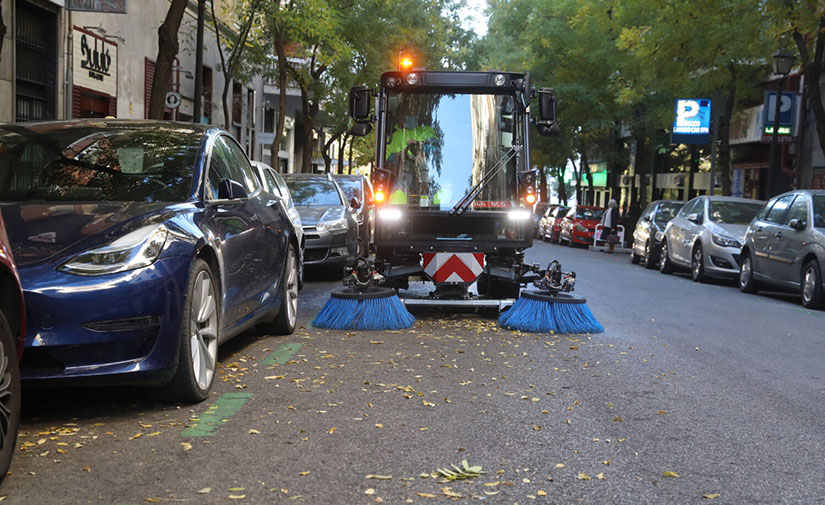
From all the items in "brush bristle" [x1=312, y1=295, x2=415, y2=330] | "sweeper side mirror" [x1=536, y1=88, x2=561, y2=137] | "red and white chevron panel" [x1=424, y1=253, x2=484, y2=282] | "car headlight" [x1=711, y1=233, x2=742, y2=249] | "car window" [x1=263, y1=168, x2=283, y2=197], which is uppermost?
"sweeper side mirror" [x1=536, y1=88, x2=561, y2=137]

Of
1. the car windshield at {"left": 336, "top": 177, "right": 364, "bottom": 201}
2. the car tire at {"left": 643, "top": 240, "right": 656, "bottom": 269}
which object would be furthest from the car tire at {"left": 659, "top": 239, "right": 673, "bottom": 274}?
the car windshield at {"left": 336, "top": 177, "right": 364, "bottom": 201}

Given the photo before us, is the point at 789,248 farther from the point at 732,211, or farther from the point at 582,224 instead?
the point at 582,224

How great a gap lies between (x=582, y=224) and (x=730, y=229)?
1936 centimetres

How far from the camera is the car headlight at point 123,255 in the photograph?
5.39m

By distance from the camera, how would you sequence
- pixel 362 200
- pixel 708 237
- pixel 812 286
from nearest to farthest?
pixel 812 286, pixel 708 237, pixel 362 200

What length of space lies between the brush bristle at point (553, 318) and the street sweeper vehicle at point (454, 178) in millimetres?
950

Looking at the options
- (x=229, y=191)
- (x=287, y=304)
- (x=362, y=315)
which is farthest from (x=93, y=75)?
(x=229, y=191)

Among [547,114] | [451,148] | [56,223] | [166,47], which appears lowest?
[56,223]

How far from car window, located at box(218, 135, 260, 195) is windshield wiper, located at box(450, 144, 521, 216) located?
294 centimetres

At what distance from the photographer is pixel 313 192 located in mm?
17500

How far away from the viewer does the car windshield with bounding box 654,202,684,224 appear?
24672 mm

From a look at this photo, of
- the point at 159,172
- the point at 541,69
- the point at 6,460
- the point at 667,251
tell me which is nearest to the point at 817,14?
the point at 667,251

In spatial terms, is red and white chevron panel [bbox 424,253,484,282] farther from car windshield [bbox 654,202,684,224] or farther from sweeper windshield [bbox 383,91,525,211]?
car windshield [bbox 654,202,684,224]

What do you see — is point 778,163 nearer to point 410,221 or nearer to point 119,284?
point 410,221
